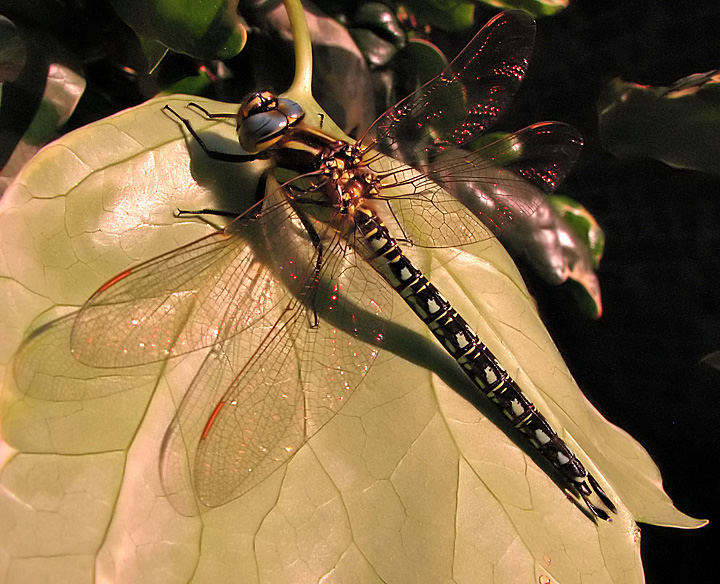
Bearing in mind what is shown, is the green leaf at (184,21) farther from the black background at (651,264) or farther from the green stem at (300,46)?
the black background at (651,264)

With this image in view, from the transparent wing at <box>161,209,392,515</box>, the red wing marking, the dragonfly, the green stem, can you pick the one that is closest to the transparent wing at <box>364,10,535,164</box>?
the dragonfly

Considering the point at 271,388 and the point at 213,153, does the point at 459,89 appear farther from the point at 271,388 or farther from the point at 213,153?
the point at 271,388

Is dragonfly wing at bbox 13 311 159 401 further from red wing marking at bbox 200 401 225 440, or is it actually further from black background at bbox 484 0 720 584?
black background at bbox 484 0 720 584

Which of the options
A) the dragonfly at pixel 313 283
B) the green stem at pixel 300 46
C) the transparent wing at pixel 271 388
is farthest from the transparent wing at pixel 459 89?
the transparent wing at pixel 271 388

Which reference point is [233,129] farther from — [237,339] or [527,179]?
[527,179]

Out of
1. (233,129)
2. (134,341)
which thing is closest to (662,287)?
(233,129)

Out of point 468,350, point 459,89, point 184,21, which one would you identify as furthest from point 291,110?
point 468,350
